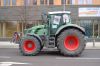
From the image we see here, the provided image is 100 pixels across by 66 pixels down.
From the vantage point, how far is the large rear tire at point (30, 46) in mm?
21688

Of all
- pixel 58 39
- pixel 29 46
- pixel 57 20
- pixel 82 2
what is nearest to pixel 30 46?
pixel 29 46

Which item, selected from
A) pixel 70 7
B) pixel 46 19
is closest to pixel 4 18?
pixel 70 7

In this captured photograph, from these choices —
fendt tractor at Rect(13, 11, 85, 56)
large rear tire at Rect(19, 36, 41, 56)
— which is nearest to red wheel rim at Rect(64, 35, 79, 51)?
fendt tractor at Rect(13, 11, 85, 56)

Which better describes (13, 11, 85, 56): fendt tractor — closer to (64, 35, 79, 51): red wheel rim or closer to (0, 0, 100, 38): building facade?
(64, 35, 79, 51): red wheel rim

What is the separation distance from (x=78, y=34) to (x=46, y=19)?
99.2 inches

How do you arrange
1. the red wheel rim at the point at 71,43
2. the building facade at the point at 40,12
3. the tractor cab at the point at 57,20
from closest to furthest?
the red wheel rim at the point at 71,43 → the tractor cab at the point at 57,20 → the building facade at the point at 40,12

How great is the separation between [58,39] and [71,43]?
3.12ft

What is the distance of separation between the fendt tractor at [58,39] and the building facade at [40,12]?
17546mm

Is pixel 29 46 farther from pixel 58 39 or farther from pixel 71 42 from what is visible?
pixel 71 42

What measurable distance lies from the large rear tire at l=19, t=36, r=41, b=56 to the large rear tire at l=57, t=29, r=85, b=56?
1.38 m

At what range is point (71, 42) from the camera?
2195 cm

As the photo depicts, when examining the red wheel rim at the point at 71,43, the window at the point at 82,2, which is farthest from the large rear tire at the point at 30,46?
the window at the point at 82,2

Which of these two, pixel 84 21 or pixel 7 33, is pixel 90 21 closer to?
pixel 84 21

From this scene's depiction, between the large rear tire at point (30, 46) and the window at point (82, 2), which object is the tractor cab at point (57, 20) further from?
the window at point (82, 2)
